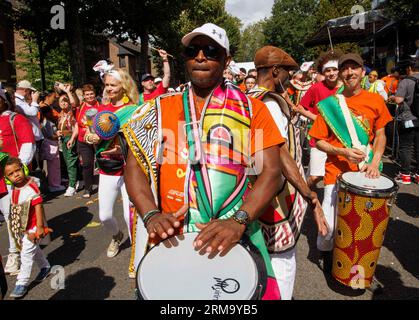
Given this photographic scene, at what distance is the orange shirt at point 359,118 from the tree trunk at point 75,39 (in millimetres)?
16032

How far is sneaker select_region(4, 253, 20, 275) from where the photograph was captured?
3.82 metres

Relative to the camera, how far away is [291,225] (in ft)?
7.59

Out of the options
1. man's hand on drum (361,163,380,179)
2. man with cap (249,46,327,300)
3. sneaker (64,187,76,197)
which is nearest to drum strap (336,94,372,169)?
man's hand on drum (361,163,380,179)

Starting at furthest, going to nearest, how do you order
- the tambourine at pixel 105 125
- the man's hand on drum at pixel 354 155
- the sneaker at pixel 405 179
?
the sneaker at pixel 405 179, the tambourine at pixel 105 125, the man's hand on drum at pixel 354 155

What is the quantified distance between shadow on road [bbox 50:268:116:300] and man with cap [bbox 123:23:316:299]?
6.46 ft

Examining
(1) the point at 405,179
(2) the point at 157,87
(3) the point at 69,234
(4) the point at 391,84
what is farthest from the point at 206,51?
(4) the point at 391,84

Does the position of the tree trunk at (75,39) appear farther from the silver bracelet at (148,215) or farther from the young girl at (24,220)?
the silver bracelet at (148,215)

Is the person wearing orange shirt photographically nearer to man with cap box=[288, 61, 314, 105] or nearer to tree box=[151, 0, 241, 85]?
man with cap box=[288, 61, 314, 105]

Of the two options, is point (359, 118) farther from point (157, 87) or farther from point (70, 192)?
point (70, 192)

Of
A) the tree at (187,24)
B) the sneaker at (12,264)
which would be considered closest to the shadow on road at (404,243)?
the sneaker at (12,264)

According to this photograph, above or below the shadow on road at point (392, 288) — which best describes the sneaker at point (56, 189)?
above

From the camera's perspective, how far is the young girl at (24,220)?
335 cm
